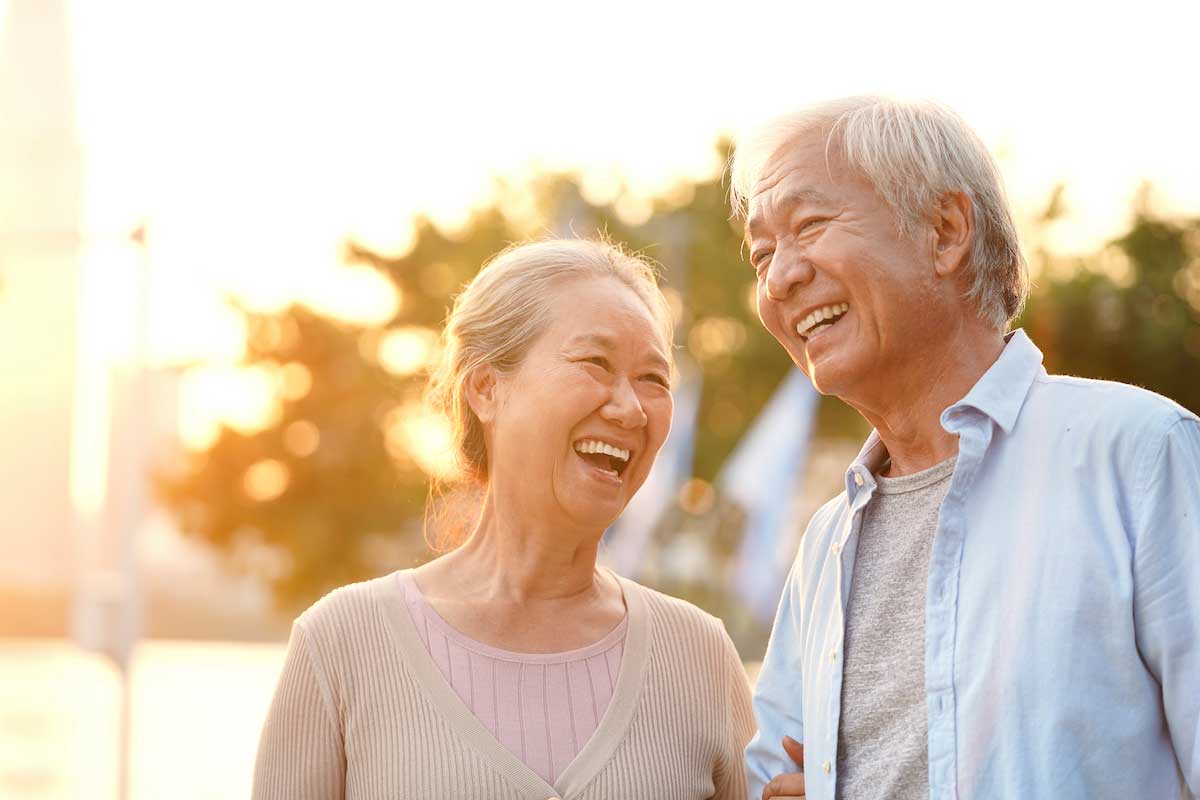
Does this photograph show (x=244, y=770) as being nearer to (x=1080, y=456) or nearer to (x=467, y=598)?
(x=467, y=598)

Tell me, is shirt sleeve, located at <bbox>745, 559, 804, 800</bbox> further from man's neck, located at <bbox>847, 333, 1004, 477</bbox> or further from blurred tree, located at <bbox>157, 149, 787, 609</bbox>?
blurred tree, located at <bbox>157, 149, 787, 609</bbox>

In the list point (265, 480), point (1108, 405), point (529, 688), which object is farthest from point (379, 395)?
point (1108, 405)

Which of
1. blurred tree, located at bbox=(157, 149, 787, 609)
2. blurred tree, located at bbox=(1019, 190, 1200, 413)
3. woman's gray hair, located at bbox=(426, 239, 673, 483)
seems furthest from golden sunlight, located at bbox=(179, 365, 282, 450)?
woman's gray hair, located at bbox=(426, 239, 673, 483)

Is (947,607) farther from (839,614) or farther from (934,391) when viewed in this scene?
(934,391)

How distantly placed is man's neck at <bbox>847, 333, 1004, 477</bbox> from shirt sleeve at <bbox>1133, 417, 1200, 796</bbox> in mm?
432

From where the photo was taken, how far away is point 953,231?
2.59 meters

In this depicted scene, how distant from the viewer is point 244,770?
37.1 ft

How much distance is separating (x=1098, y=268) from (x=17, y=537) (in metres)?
23.3

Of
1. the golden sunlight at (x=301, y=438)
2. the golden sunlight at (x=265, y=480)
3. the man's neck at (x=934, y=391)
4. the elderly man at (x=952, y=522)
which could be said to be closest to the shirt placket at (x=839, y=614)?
the elderly man at (x=952, y=522)

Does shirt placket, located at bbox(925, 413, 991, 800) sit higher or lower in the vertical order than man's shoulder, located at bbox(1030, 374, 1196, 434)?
lower

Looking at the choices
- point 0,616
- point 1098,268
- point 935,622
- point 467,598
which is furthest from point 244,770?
point 1098,268

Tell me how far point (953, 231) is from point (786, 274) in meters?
0.31

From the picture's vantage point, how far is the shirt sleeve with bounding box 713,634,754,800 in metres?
3.08

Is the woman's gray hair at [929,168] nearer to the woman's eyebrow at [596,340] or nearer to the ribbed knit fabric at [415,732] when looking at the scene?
the woman's eyebrow at [596,340]
